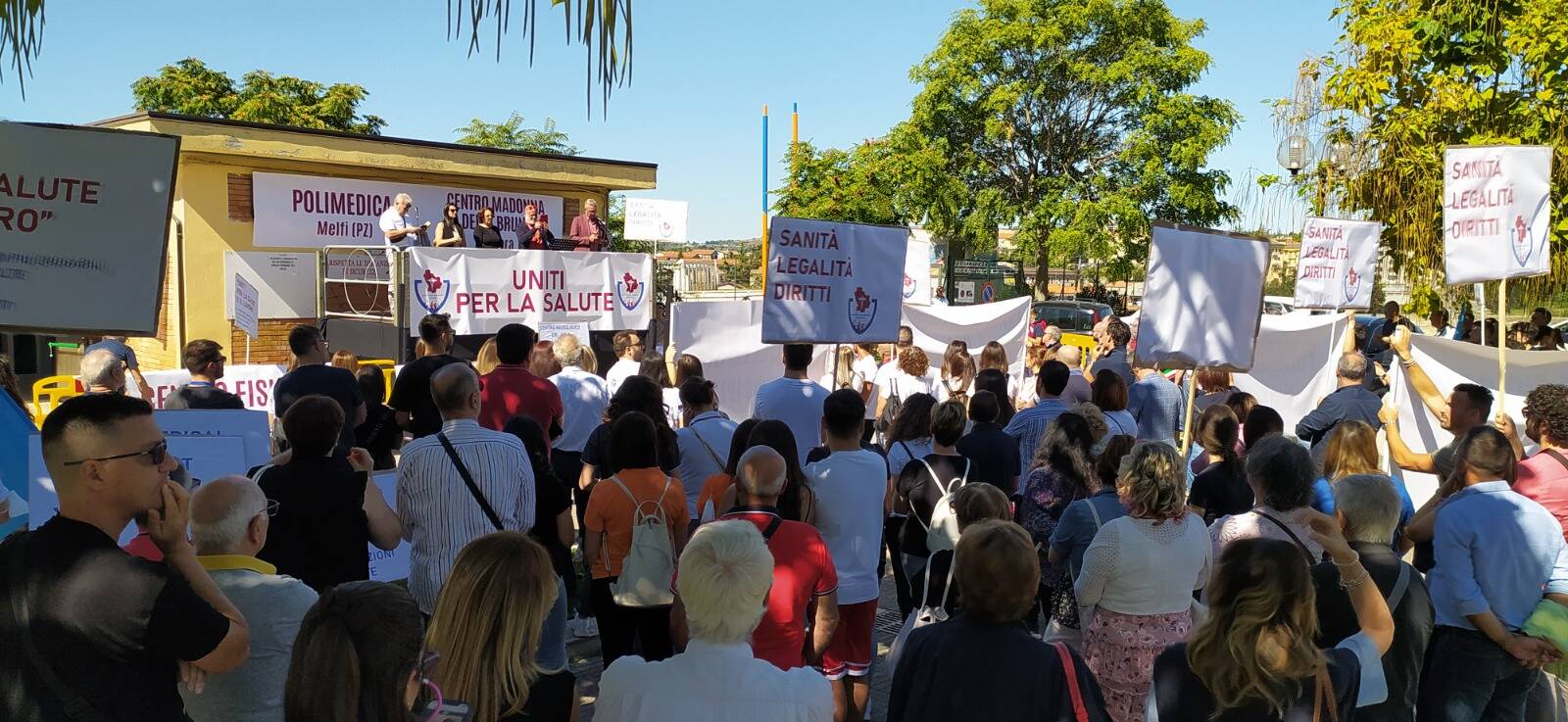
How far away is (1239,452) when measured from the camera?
20.7ft

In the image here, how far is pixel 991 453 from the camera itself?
17.9ft

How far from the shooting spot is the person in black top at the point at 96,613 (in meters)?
2.33

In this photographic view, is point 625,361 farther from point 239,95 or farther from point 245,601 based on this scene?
point 239,95

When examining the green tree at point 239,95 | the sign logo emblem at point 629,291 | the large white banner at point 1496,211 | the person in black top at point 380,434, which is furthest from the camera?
the green tree at point 239,95

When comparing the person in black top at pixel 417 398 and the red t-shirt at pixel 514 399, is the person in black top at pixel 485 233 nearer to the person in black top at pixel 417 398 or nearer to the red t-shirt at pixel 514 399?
the person in black top at pixel 417 398

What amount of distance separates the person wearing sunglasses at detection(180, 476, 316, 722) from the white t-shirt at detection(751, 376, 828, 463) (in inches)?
147

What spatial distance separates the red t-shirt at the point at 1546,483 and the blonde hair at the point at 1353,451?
514mm

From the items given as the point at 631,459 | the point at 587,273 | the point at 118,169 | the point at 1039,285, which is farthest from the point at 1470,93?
the point at 1039,285

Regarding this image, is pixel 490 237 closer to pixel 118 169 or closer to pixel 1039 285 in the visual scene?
pixel 118 169

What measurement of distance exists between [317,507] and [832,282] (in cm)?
423

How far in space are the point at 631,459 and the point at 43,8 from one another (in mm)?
2478

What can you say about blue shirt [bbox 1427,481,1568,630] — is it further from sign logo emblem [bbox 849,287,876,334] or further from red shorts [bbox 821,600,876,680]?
sign logo emblem [bbox 849,287,876,334]

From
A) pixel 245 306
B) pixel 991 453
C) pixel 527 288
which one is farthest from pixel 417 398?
pixel 527 288

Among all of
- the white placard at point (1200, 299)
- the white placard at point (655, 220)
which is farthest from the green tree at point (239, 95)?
the white placard at point (1200, 299)
